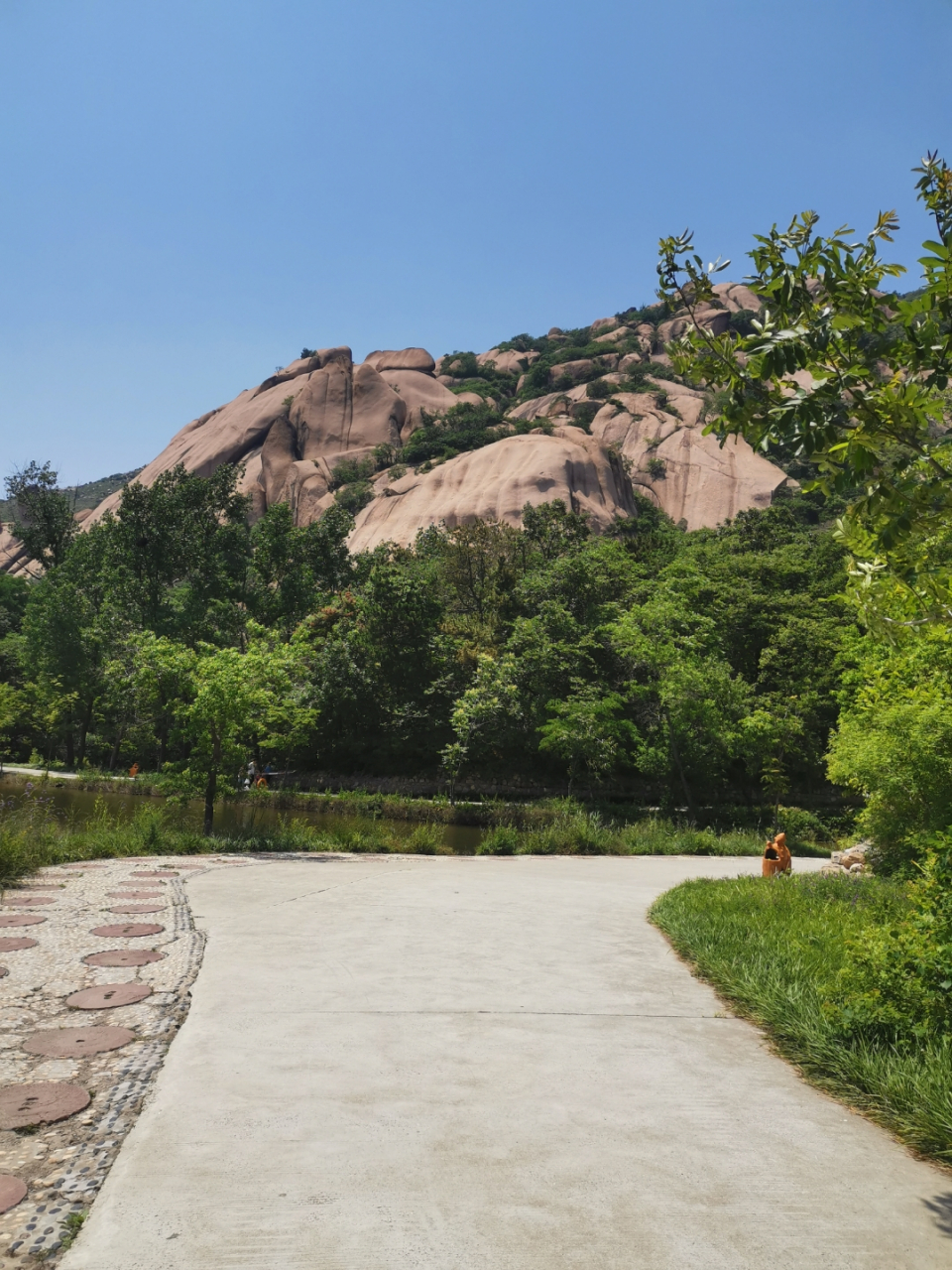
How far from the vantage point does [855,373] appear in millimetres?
3119

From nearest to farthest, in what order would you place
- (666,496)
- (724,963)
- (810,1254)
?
1. (810,1254)
2. (724,963)
3. (666,496)

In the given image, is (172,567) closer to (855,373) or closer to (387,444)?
(387,444)

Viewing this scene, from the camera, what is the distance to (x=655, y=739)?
78.7ft

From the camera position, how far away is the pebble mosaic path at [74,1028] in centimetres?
261

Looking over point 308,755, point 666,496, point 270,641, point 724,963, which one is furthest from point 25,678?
point 666,496

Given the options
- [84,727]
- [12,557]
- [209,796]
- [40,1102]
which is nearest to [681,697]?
[209,796]

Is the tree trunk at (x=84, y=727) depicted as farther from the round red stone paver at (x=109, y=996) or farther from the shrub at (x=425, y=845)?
the round red stone paver at (x=109, y=996)

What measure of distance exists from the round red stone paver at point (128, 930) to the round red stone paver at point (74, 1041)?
6.76 ft

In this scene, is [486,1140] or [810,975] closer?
[486,1140]

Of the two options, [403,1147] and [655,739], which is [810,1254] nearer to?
[403,1147]

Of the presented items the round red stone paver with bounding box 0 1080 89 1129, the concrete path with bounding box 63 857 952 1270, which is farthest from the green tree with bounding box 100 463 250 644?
the round red stone paver with bounding box 0 1080 89 1129

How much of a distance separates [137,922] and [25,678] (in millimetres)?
39552

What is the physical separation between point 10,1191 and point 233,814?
1836 cm

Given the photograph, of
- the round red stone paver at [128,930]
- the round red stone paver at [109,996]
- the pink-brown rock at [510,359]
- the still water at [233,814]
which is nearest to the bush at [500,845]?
the still water at [233,814]
